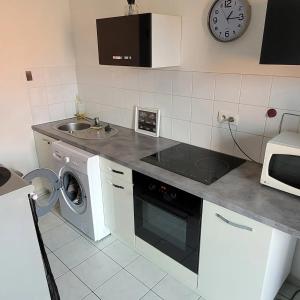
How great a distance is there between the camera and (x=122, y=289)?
180 centimetres

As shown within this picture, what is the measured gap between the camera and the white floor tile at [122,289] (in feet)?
5.76

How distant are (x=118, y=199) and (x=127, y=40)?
1.10 meters

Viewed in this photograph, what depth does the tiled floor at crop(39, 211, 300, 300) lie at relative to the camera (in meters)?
1.77

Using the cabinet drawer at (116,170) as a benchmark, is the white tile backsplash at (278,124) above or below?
above

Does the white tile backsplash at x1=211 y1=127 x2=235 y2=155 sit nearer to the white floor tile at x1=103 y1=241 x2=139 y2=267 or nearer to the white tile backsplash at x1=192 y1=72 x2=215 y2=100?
the white tile backsplash at x1=192 y1=72 x2=215 y2=100

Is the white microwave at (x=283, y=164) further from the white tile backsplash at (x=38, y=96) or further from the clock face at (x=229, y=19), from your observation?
the white tile backsplash at (x=38, y=96)

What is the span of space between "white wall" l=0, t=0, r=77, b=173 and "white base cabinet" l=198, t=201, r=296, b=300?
1949mm

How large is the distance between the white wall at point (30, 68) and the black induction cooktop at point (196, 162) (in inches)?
55.4

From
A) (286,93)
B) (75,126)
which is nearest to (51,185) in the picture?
(75,126)

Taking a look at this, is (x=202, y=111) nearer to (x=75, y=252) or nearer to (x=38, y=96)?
(x=75, y=252)

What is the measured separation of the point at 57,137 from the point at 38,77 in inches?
27.1

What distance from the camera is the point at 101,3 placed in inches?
90.9

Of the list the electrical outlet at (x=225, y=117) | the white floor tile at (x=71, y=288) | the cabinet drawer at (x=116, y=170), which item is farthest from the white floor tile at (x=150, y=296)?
the electrical outlet at (x=225, y=117)

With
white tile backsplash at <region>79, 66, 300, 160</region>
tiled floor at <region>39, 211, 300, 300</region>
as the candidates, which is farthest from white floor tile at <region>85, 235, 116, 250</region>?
white tile backsplash at <region>79, 66, 300, 160</region>
